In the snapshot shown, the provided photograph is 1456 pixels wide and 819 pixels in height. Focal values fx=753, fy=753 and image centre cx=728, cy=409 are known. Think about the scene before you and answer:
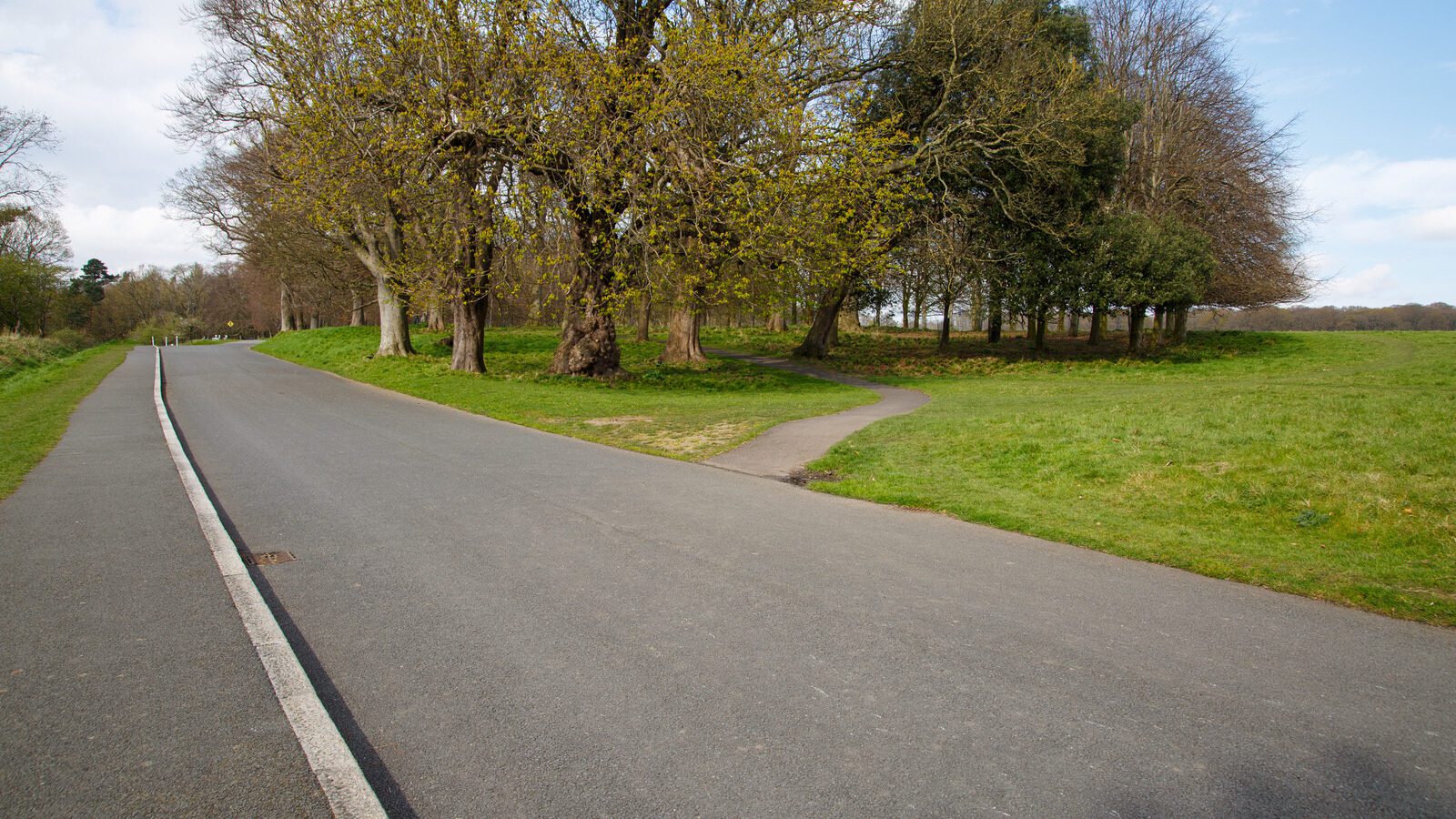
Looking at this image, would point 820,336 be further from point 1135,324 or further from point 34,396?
point 34,396

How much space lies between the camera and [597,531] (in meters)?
6.73

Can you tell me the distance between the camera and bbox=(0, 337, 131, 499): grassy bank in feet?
33.2

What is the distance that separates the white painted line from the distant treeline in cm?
6271

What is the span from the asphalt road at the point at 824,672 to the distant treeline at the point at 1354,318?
59.4 metres

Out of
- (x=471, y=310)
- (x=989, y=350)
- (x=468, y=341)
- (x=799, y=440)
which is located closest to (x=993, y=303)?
(x=989, y=350)

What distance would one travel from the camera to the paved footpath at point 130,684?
2.87 meters

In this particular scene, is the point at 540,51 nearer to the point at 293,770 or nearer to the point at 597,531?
the point at 597,531

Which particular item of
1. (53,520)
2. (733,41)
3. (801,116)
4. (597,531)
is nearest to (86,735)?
(597,531)

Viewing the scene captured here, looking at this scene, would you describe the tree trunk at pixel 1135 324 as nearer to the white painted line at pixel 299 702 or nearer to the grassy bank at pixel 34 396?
the white painted line at pixel 299 702

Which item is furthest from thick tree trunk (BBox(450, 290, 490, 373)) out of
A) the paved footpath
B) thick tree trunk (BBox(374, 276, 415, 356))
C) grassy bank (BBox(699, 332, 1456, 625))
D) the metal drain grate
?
the metal drain grate

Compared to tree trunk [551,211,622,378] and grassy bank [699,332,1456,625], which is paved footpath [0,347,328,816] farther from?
tree trunk [551,211,622,378]

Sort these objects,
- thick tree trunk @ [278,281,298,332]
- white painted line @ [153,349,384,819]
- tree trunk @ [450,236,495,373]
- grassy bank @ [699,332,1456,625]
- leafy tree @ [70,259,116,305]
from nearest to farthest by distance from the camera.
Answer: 1. white painted line @ [153,349,384,819]
2. grassy bank @ [699,332,1456,625]
3. tree trunk @ [450,236,495,373]
4. thick tree trunk @ [278,281,298,332]
5. leafy tree @ [70,259,116,305]

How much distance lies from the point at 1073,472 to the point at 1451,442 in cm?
360

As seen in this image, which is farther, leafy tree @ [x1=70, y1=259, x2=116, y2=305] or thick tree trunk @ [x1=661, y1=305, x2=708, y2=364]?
leafy tree @ [x1=70, y1=259, x2=116, y2=305]
